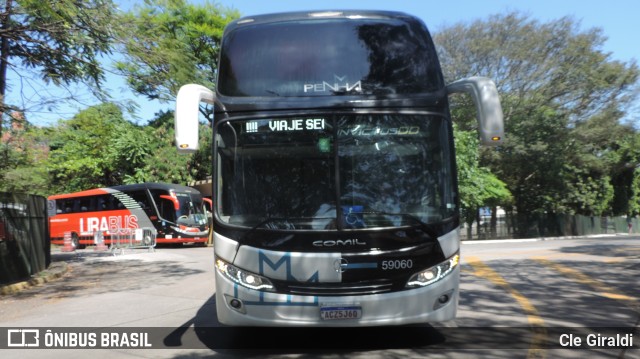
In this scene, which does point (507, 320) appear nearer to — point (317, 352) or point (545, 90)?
point (317, 352)

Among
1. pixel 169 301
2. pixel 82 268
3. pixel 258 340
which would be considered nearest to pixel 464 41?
pixel 82 268

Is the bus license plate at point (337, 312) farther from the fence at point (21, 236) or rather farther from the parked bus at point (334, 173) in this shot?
the fence at point (21, 236)

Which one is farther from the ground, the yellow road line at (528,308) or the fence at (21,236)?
the fence at (21,236)

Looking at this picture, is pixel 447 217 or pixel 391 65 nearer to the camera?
pixel 447 217

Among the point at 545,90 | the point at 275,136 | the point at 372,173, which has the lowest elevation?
the point at 372,173

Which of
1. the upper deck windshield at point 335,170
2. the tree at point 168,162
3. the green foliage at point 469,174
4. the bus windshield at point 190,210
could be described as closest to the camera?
the upper deck windshield at point 335,170

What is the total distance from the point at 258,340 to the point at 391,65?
12.1 ft

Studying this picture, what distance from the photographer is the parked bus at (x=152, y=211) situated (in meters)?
28.2

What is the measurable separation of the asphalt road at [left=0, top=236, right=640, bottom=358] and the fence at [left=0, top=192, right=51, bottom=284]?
69 cm

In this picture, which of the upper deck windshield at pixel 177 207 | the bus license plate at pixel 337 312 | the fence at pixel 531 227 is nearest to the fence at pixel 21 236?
the bus license plate at pixel 337 312

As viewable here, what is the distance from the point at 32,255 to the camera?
44.0 ft

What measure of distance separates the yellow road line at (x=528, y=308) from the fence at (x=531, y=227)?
84.1 feet

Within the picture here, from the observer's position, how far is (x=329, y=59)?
241 inches

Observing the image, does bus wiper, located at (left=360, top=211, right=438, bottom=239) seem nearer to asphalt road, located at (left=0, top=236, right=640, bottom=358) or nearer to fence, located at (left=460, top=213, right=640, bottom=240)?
asphalt road, located at (left=0, top=236, right=640, bottom=358)
